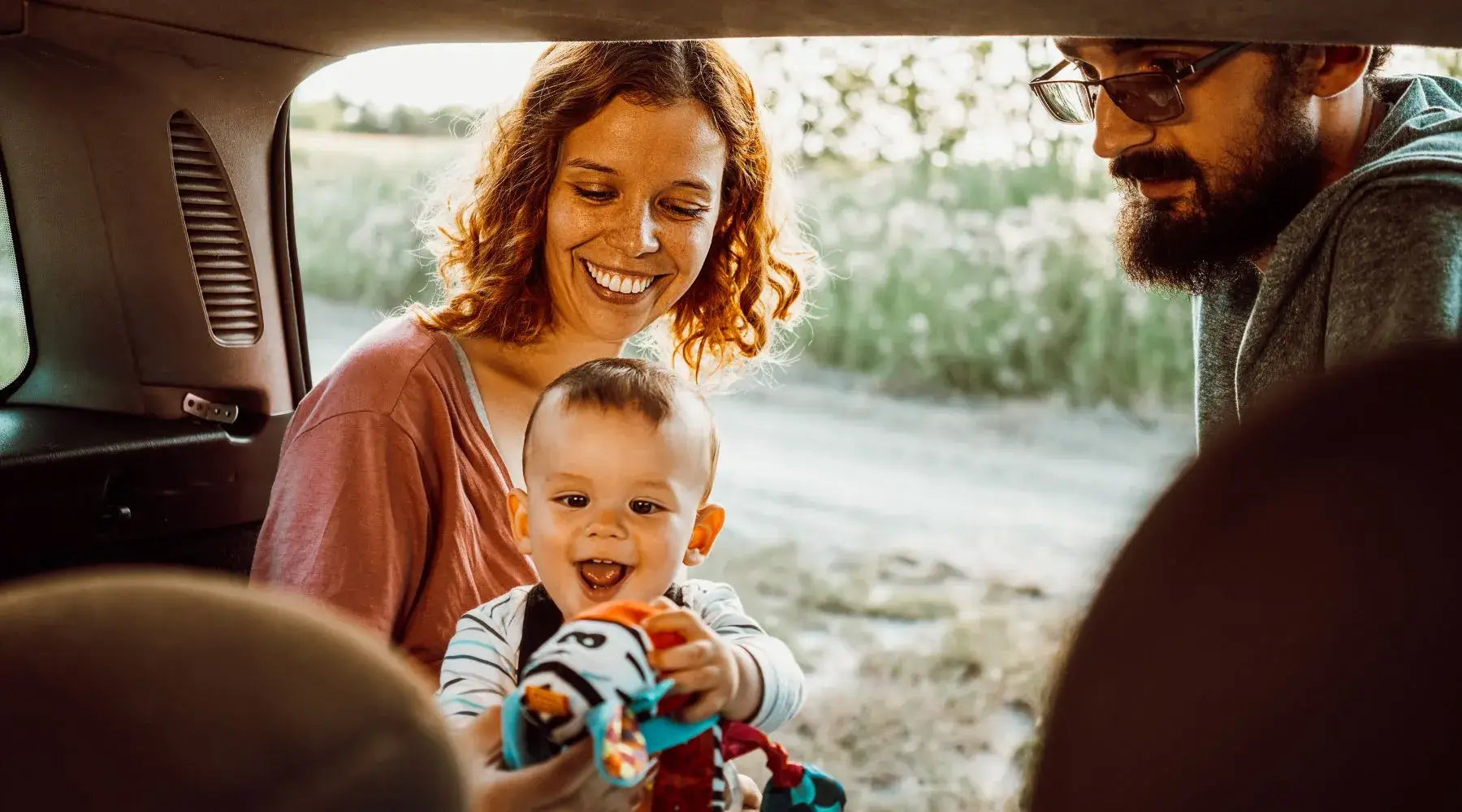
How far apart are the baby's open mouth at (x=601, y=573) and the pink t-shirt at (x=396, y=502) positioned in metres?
0.31

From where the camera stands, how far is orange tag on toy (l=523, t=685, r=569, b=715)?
1118mm

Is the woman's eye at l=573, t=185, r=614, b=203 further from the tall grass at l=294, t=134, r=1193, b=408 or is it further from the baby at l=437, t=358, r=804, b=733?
the tall grass at l=294, t=134, r=1193, b=408

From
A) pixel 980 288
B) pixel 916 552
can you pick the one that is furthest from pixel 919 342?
pixel 916 552

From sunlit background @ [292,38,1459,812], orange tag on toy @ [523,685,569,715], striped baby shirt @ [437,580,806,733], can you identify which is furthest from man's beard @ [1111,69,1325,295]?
sunlit background @ [292,38,1459,812]

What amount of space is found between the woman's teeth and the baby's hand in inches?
34.5

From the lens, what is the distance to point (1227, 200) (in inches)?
75.4

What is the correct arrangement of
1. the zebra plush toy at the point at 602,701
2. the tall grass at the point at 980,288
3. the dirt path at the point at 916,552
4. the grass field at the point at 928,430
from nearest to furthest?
1. the zebra plush toy at the point at 602,701
2. the dirt path at the point at 916,552
3. the grass field at the point at 928,430
4. the tall grass at the point at 980,288

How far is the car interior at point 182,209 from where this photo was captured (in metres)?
1.42

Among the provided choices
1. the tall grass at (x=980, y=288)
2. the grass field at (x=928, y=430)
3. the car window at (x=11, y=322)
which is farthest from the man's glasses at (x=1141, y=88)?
the tall grass at (x=980, y=288)

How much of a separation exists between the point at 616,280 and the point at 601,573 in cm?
62

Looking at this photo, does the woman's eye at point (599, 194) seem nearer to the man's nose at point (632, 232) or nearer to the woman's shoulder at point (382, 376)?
the man's nose at point (632, 232)

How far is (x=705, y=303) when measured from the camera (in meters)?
2.55

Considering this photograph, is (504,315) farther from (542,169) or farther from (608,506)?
(608,506)

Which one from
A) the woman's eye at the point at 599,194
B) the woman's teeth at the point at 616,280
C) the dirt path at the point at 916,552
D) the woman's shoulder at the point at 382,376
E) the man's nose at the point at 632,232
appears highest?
the woman's eye at the point at 599,194
